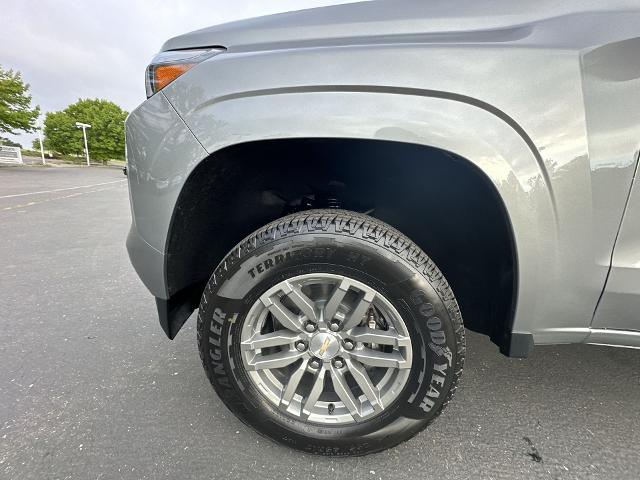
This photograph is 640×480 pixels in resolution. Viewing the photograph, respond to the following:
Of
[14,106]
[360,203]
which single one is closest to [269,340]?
[360,203]

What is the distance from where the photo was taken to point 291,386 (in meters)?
1.43

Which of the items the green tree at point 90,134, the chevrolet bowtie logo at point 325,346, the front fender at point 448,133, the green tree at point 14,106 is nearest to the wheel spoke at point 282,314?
the chevrolet bowtie logo at point 325,346

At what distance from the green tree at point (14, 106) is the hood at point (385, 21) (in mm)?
28439

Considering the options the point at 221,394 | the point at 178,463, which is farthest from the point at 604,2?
the point at 178,463

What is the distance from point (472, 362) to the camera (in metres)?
2.04

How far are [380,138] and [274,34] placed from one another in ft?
2.02

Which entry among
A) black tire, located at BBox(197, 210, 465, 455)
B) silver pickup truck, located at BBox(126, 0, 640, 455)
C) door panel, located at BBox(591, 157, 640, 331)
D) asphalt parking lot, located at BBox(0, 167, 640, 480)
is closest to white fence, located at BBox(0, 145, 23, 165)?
asphalt parking lot, located at BBox(0, 167, 640, 480)

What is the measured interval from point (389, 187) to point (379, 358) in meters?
0.78

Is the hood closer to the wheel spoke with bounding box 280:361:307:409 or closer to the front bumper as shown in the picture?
the front bumper

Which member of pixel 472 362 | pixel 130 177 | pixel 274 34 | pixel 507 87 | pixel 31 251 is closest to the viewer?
pixel 507 87

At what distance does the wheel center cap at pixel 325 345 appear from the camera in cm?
140

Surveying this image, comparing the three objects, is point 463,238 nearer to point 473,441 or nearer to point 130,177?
point 473,441

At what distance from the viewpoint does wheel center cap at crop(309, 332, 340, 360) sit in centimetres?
140

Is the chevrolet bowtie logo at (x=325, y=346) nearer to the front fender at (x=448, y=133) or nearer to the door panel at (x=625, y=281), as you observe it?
the front fender at (x=448, y=133)
